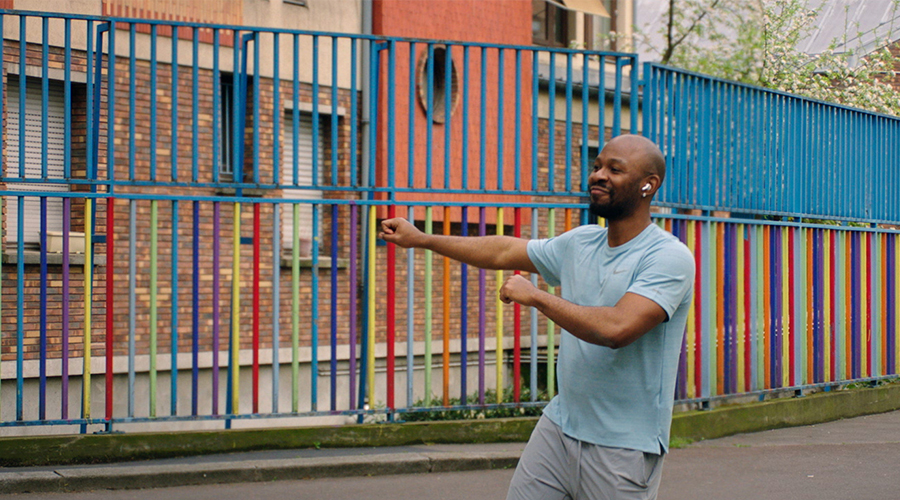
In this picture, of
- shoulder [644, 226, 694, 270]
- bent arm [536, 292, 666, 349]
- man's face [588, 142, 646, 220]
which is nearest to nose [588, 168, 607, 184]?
man's face [588, 142, 646, 220]

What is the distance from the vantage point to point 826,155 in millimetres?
11531

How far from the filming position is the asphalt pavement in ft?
23.8

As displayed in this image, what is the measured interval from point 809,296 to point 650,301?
8236mm

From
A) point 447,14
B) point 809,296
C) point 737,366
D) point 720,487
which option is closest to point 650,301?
point 720,487

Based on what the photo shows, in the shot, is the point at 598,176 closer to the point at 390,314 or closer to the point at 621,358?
the point at 621,358

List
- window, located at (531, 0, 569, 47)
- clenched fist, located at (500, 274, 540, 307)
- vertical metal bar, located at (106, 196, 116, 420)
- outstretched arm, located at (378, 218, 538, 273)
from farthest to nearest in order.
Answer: window, located at (531, 0, 569, 47), vertical metal bar, located at (106, 196, 116, 420), outstretched arm, located at (378, 218, 538, 273), clenched fist, located at (500, 274, 540, 307)

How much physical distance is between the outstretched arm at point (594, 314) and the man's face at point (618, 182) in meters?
0.34

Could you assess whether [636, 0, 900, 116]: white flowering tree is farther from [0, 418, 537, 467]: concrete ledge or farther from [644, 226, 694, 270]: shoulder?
[644, 226, 694, 270]: shoulder

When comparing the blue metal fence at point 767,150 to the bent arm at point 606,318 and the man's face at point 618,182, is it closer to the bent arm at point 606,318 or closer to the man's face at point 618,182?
the man's face at point 618,182

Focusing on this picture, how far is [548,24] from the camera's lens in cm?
2022

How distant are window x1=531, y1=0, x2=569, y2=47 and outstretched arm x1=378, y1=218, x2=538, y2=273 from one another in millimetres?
15594

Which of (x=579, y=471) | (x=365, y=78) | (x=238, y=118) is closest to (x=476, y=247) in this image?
(x=579, y=471)

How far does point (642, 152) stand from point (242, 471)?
186 inches

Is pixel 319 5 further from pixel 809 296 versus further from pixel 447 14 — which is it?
pixel 809 296
